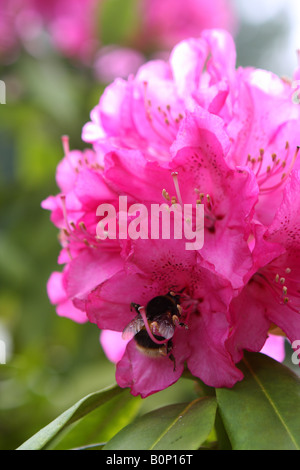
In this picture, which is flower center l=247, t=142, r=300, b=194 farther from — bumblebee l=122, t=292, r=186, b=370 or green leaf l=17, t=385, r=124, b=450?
green leaf l=17, t=385, r=124, b=450

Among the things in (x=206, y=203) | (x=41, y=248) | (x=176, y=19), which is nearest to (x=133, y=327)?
(x=206, y=203)

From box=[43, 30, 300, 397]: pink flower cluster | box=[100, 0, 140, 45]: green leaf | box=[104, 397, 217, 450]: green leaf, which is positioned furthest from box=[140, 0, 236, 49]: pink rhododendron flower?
box=[104, 397, 217, 450]: green leaf

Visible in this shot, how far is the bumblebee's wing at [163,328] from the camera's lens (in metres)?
0.71

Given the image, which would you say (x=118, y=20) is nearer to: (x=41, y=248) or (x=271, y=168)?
(x=41, y=248)

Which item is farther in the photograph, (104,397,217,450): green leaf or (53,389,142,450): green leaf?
(53,389,142,450): green leaf

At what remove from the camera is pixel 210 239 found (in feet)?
2.39

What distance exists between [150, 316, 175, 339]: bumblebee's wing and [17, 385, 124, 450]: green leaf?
132 mm

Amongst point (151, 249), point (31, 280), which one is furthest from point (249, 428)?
point (31, 280)

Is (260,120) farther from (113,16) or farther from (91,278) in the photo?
(113,16)

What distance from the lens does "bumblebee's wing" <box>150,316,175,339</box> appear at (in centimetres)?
71

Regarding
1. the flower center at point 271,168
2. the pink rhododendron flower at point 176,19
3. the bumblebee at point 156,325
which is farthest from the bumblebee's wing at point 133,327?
the pink rhododendron flower at point 176,19

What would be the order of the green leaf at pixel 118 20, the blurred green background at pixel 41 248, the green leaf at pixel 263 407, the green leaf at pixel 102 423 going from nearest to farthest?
the green leaf at pixel 263 407, the green leaf at pixel 102 423, the blurred green background at pixel 41 248, the green leaf at pixel 118 20

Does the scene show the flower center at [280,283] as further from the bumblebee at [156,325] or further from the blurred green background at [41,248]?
the blurred green background at [41,248]

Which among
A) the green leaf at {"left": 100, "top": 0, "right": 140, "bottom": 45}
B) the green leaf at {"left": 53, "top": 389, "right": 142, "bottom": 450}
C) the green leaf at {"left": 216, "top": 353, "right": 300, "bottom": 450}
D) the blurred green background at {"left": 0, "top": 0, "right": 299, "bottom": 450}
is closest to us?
the green leaf at {"left": 216, "top": 353, "right": 300, "bottom": 450}
